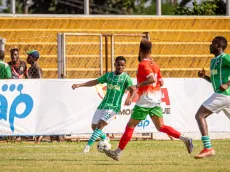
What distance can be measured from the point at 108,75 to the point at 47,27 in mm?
10536

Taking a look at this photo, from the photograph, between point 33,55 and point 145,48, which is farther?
point 33,55

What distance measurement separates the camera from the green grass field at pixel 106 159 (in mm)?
14727

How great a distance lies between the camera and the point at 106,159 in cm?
1658

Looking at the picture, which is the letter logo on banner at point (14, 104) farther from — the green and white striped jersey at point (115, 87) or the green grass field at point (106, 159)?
the green and white striped jersey at point (115, 87)

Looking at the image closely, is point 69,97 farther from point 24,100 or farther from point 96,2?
point 96,2

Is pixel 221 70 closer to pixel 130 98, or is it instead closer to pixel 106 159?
pixel 130 98

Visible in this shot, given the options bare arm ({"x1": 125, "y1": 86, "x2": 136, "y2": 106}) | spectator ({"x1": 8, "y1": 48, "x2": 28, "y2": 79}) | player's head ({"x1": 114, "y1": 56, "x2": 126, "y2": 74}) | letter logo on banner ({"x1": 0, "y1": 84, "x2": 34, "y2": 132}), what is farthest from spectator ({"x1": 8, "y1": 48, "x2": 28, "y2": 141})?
bare arm ({"x1": 125, "y1": 86, "x2": 136, "y2": 106})

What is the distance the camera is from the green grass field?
48.3 ft

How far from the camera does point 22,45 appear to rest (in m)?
26.2

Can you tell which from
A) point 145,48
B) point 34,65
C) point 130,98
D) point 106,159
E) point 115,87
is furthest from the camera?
point 34,65

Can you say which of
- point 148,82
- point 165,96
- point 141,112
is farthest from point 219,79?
point 165,96

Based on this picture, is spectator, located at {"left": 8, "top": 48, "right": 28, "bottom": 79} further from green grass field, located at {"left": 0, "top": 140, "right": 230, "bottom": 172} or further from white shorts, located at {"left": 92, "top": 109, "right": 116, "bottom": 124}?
white shorts, located at {"left": 92, "top": 109, "right": 116, "bottom": 124}

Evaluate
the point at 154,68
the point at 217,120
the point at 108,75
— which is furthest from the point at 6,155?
the point at 217,120

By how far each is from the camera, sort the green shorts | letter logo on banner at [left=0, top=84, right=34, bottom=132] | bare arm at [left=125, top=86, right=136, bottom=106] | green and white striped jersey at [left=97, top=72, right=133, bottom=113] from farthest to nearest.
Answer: letter logo on banner at [left=0, top=84, right=34, bottom=132], green and white striped jersey at [left=97, top=72, right=133, bottom=113], bare arm at [left=125, top=86, right=136, bottom=106], the green shorts
